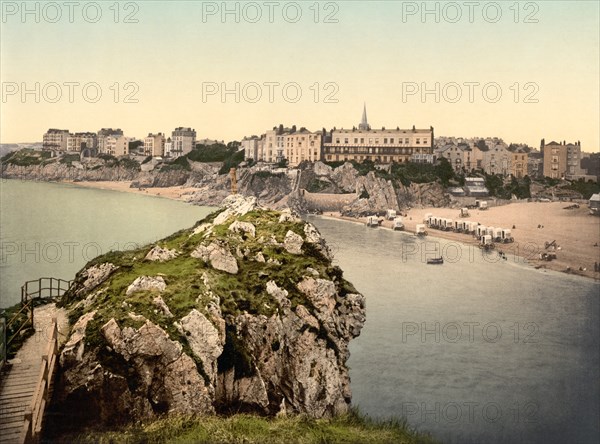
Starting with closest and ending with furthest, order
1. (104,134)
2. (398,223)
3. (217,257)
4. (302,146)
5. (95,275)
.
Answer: (95,275), (217,257), (104,134), (302,146), (398,223)

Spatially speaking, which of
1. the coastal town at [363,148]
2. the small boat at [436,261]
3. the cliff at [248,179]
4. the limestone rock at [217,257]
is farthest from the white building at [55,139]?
the small boat at [436,261]

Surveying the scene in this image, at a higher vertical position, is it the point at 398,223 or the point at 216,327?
the point at 398,223

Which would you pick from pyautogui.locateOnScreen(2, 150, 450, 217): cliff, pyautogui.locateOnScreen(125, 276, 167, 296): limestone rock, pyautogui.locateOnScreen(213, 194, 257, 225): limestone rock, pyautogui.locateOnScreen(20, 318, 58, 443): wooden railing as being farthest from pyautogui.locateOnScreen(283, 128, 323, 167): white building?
pyautogui.locateOnScreen(20, 318, 58, 443): wooden railing

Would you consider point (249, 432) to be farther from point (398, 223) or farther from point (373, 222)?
point (398, 223)

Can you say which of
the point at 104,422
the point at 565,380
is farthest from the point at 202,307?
the point at 565,380

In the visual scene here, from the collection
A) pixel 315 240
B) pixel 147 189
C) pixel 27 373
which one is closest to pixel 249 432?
pixel 27 373

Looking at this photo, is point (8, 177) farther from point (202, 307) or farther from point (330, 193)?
point (330, 193)

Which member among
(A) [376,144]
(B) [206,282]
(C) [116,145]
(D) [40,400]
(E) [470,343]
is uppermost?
(A) [376,144]

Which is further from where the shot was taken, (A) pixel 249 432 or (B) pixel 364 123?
(B) pixel 364 123
